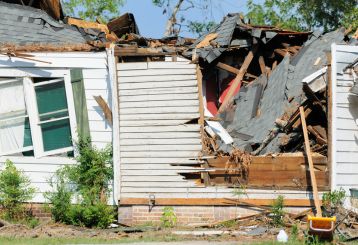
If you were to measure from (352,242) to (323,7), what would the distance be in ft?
62.7

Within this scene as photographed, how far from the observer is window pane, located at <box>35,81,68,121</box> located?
13625mm

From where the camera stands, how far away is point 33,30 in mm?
14711

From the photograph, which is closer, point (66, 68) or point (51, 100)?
point (66, 68)

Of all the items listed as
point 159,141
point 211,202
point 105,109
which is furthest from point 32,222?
point 211,202

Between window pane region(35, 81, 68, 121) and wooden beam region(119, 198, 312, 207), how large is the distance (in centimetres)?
232

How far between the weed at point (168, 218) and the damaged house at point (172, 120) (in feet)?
0.37

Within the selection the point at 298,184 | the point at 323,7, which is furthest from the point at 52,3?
the point at 323,7

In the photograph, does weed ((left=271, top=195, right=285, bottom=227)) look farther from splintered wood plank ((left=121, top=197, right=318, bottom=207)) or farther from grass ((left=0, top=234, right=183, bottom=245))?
grass ((left=0, top=234, right=183, bottom=245))

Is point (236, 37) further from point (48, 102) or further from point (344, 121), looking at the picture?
point (48, 102)

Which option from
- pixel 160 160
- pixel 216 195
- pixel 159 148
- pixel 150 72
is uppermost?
pixel 150 72

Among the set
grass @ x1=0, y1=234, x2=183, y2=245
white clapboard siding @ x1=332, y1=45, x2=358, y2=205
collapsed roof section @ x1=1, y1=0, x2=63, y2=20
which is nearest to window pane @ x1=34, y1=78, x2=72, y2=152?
grass @ x1=0, y1=234, x2=183, y2=245

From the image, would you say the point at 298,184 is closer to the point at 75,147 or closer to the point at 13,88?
the point at 75,147

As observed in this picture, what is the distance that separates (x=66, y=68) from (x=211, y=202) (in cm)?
394

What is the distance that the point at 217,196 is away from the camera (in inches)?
496
